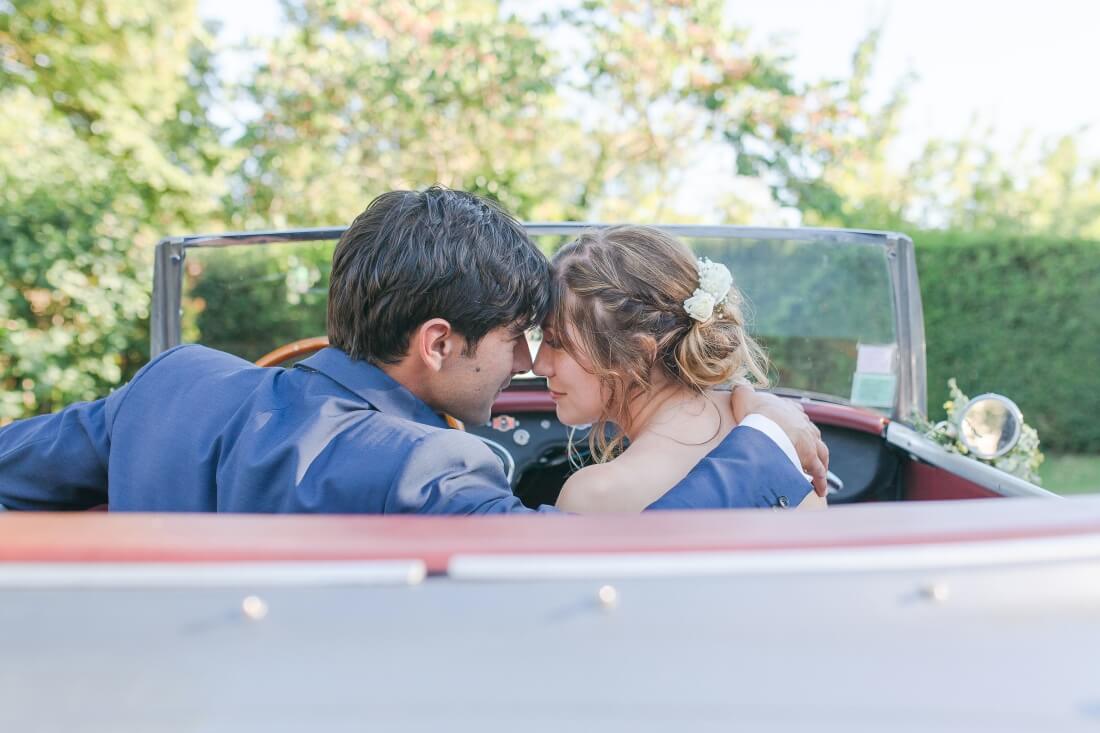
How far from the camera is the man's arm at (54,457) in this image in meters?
1.68

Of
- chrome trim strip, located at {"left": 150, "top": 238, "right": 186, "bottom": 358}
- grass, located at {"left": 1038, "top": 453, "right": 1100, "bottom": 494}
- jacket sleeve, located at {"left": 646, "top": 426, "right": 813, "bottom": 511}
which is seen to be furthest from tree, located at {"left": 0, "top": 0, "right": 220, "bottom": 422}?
grass, located at {"left": 1038, "top": 453, "right": 1100, "bottom": 494}

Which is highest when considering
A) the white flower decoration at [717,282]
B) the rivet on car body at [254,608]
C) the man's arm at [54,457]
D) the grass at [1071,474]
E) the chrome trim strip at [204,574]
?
the white flower decoration at [717,282]

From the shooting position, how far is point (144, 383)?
1618mm

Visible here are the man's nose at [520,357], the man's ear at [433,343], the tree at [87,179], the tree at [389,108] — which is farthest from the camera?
the tree at [389,108]

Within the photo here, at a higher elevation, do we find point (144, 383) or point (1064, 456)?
point (144, 383)

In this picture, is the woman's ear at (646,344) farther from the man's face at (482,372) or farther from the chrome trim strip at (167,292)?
the chrome trim strip at (167,292)

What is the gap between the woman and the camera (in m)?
1.94

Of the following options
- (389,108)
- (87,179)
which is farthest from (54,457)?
(389,108)

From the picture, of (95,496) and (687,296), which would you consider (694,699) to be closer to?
(687,296)

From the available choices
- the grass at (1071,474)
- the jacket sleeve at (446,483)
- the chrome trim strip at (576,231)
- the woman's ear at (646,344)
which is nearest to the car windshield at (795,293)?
the chrome trim strip at (576,231)

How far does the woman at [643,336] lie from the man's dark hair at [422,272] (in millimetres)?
228

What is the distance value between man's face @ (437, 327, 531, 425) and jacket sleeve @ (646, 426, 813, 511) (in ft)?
1.77

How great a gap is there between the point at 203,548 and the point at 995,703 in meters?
0.74

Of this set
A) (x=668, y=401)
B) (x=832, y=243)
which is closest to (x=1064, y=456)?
(x=832, y=243)
